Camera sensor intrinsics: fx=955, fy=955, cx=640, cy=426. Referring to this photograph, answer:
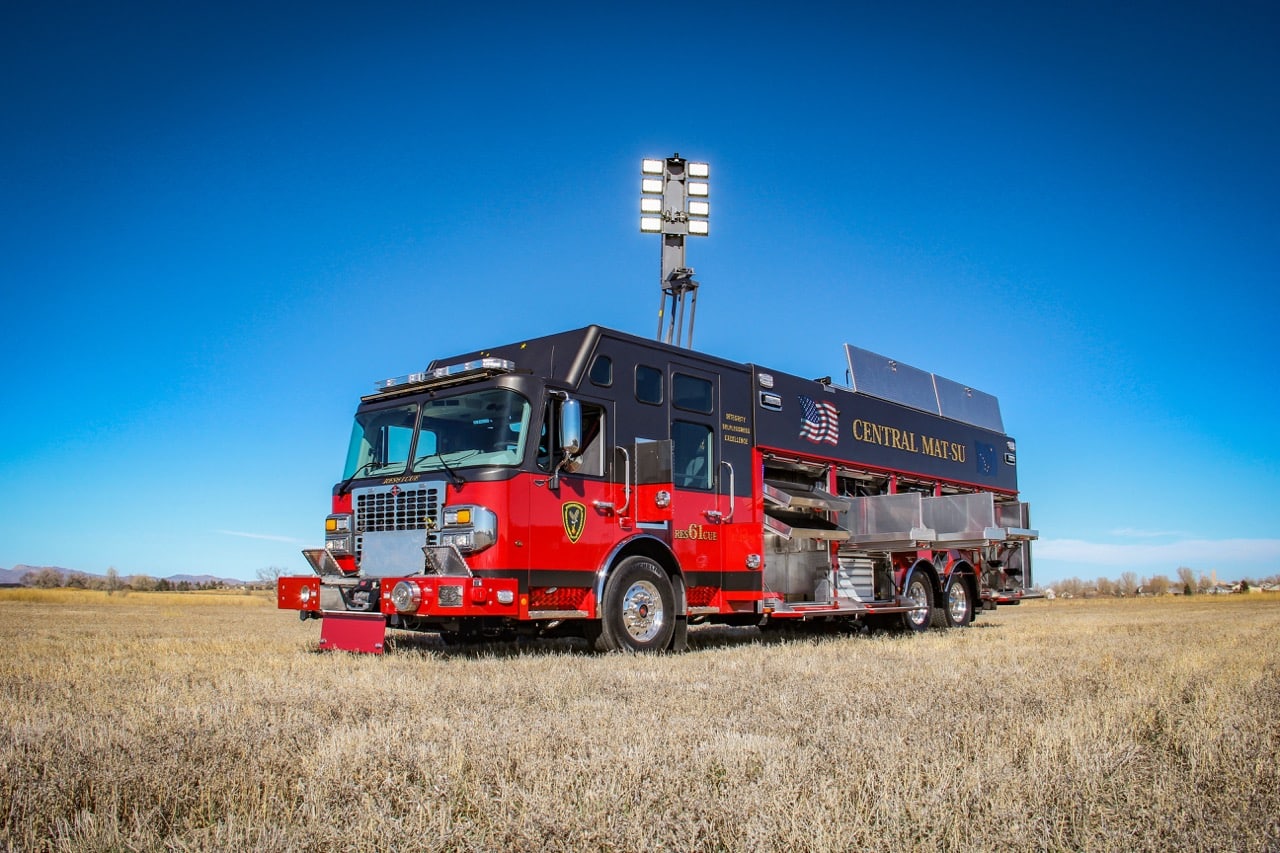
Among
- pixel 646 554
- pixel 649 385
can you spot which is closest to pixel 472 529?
pixel 646 554

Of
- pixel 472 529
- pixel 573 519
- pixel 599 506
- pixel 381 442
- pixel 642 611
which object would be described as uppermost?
pixel 381 442

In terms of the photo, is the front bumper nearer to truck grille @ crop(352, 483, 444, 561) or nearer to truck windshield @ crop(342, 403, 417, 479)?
truck grille @ crop(352, 483, 444, 561)

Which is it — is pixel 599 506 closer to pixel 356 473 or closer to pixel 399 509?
pixel 399 509

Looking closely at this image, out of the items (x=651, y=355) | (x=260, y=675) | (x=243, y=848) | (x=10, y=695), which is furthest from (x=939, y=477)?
(x=243, y=848)

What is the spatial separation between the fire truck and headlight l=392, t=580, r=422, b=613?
0.06 feet

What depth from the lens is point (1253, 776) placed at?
3738 millimetres

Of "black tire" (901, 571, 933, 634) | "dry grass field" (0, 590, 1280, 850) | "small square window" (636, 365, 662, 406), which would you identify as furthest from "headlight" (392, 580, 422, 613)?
"black tire" (901, 571, 933, 634)

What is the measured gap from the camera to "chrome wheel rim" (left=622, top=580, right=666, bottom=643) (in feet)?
30.3

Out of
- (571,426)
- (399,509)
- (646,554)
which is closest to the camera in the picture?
(571,426)

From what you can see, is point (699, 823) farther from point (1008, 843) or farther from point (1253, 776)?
point (1253, 776)

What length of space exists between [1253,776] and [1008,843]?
152 centimetres

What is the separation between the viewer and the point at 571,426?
27.7ft

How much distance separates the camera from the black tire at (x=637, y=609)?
8945 mm

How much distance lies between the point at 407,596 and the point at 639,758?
4.67m
